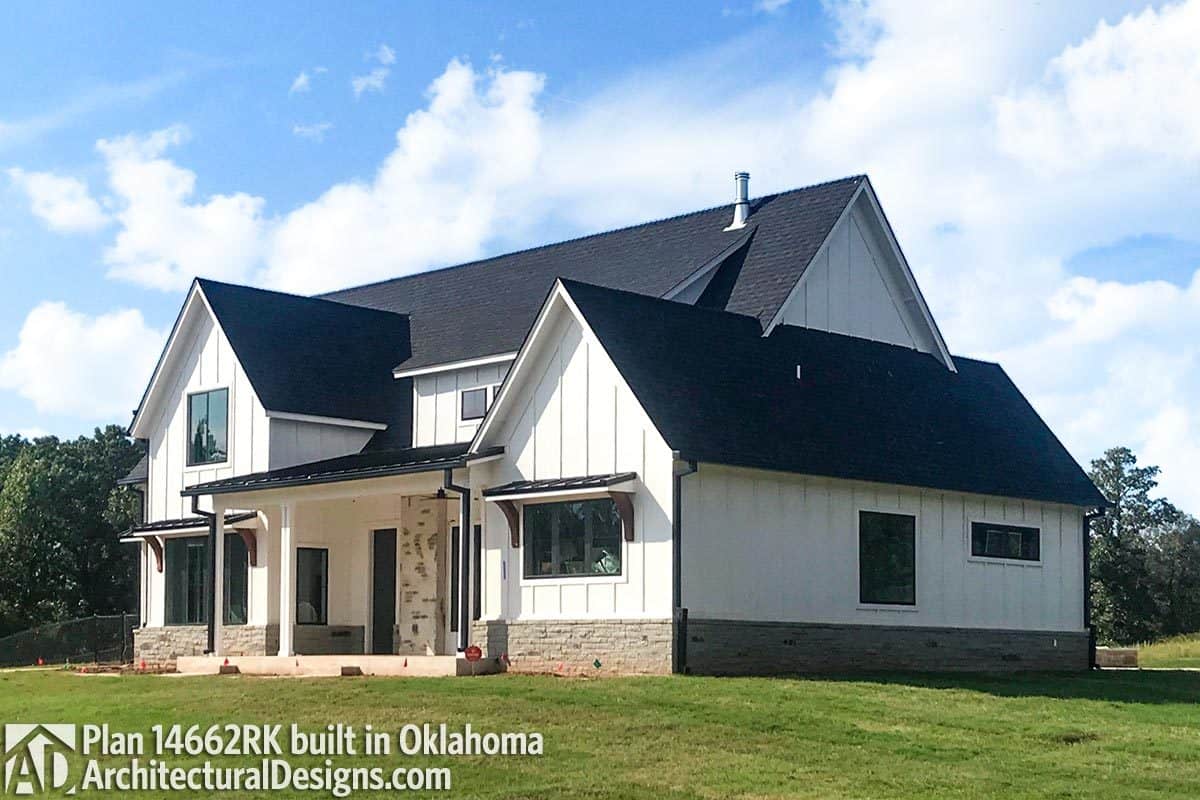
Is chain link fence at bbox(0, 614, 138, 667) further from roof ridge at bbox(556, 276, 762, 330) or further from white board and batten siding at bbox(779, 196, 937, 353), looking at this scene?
white board and batten siding at bbox(779, 196, 937, 353)

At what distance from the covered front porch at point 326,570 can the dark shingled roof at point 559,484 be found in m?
1.84

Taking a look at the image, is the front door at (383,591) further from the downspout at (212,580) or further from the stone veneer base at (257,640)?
the downspout at (212,580)

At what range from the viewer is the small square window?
3022cm

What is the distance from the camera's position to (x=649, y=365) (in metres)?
24.7

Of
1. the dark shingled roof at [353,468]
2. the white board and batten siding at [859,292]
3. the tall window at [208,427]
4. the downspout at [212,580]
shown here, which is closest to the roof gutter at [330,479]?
the dark shingled roof at [353,468]

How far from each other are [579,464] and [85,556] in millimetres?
32321

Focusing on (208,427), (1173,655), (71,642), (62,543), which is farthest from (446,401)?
(62,543)

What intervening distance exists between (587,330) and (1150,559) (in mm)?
46670

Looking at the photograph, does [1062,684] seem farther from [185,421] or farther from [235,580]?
[185,421]

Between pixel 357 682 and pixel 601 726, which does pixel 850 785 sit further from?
pixel 357 682

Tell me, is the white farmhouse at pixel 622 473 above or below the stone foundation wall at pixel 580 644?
above

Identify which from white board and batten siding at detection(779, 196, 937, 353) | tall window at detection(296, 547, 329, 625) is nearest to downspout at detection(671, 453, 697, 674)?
white board and batten siding at detection(779, 196, 937, 353)

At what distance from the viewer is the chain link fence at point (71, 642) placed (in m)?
41.4

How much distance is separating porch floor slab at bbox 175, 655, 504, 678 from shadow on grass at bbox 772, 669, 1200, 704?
4.79 metres
